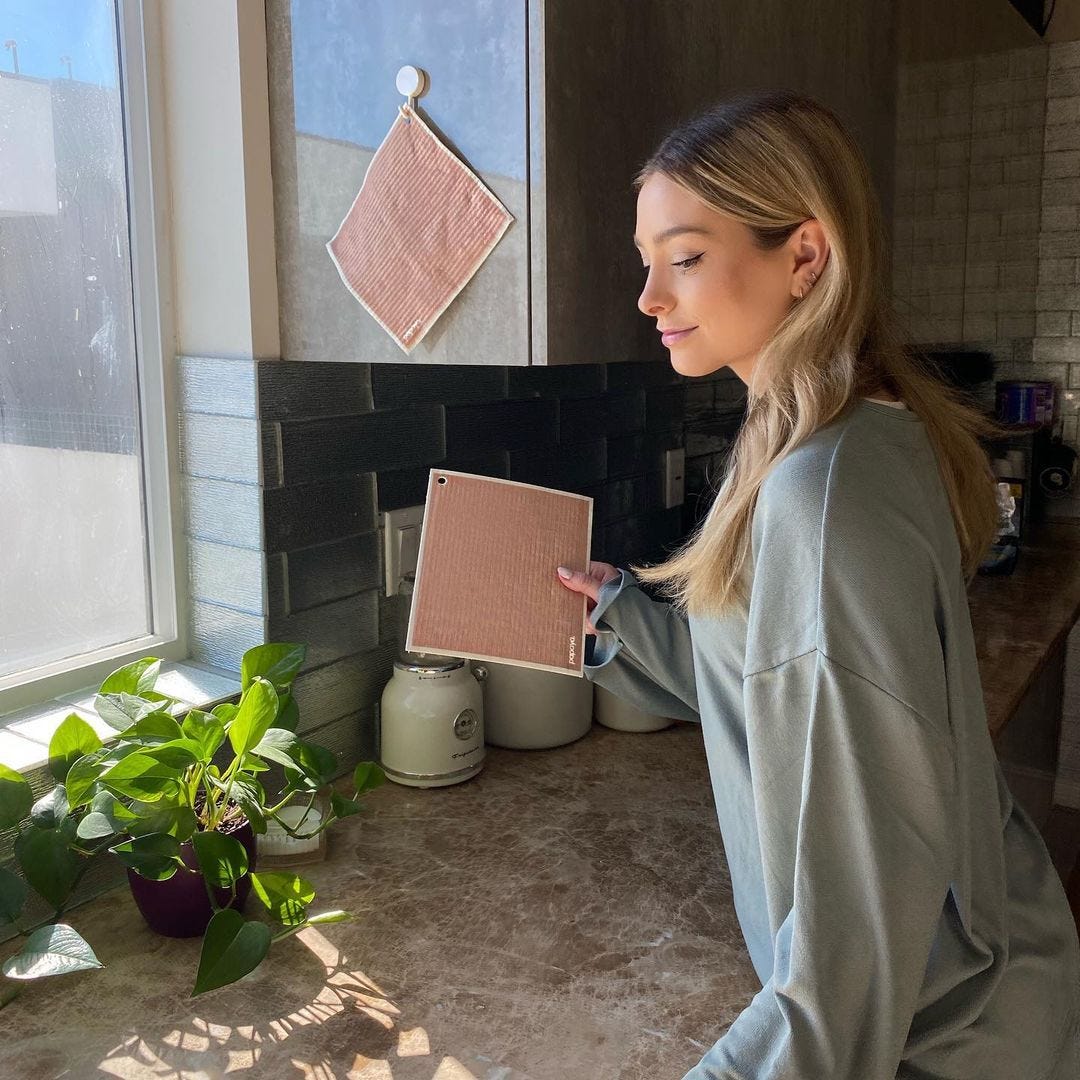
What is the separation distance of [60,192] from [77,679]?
0.57 meters

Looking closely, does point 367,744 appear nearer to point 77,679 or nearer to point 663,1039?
point 77,679

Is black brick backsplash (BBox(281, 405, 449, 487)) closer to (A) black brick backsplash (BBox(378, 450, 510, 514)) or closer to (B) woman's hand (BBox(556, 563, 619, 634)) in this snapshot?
(A) black brick backsplash (BBox(378, 450, 510, 514))

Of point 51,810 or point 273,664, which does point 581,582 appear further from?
Result: point 51,810

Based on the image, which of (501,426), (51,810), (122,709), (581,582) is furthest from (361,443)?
(51,810)

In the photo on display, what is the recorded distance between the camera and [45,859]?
1.04 m

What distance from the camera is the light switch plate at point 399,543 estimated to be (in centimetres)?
156

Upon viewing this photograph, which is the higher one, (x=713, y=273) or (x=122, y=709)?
(x=713, y=273)

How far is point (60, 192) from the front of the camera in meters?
1.28

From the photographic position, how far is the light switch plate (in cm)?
156

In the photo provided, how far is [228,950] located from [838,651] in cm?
59

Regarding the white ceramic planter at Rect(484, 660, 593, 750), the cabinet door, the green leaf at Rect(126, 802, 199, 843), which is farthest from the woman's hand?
the green leaf at Rect(126, 802, 199, 843)

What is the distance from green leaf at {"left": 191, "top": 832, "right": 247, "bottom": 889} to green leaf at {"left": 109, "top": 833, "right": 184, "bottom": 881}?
2 centimetres

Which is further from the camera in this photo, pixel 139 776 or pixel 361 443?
pixel 361 443

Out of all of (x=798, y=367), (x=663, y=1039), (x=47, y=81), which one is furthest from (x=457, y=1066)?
(x=47, y=81)
